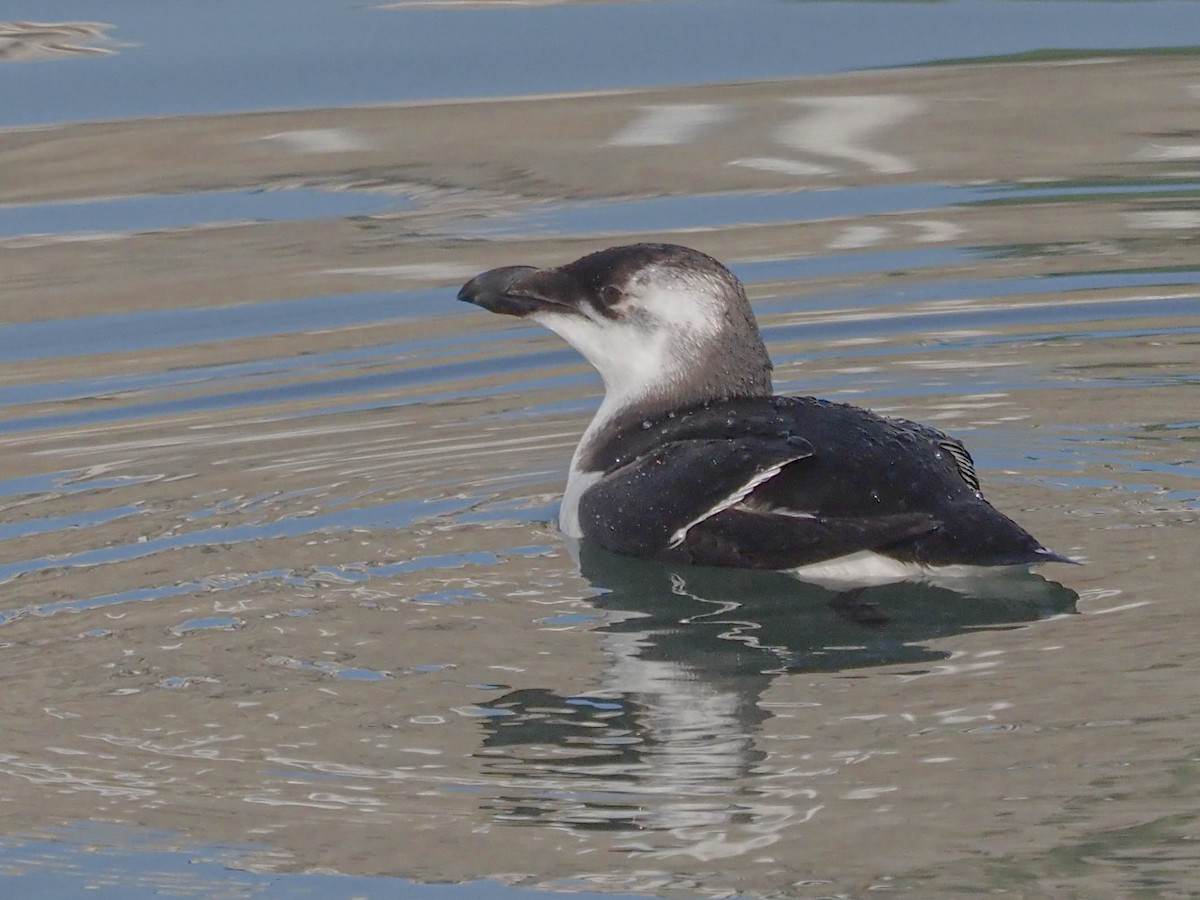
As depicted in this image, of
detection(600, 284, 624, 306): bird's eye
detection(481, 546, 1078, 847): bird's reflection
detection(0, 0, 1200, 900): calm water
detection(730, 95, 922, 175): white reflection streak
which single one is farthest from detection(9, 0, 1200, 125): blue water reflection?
detection(481, 546, 1078, 847): bird's reflection

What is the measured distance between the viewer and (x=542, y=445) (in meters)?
7.22

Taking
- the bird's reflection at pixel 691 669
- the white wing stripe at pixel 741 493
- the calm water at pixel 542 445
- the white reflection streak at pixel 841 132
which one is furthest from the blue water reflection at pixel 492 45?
the white wing stripe at pixel 741 493

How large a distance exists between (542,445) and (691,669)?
2180mm

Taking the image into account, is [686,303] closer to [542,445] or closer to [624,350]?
[624,350]

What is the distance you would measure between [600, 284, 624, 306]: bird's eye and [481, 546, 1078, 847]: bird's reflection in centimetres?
79

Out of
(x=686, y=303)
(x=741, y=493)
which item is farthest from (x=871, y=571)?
(x=686, y=303)

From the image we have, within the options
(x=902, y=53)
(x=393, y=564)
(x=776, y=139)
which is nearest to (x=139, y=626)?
(x=393, y=564)

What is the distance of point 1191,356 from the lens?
25.4 feet

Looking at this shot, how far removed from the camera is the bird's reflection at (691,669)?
433 cm

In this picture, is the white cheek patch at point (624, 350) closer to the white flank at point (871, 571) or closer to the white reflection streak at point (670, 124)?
the white flank at point (871, 571)

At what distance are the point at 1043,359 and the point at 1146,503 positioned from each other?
1.90 m

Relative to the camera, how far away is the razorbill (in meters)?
5.35

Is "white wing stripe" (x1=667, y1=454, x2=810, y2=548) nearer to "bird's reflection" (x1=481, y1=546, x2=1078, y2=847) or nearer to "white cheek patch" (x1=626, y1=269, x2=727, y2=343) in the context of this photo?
"bird's reflection" (x1=481, y1=546, x2=1078, y2=847)

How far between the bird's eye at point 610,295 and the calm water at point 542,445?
601 mm
